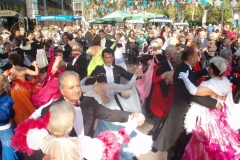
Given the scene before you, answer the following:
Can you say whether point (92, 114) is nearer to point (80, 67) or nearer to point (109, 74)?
point (109, 74)

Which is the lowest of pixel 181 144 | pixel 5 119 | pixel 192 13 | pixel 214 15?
pixel 181 144

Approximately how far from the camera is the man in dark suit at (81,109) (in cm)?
288

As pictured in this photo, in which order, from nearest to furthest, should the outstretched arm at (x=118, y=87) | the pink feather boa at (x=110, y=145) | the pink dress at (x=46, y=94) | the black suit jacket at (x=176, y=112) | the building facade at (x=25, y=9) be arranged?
1. the pink feather boa at (x=110, y=145)
2. the black suit jacket at (x=176, y=112)
3. the outstretched arm at (x=118, y=87)
4. the pink dress at (x=46, y=94)
5. the building facade at (x=25, y=9)

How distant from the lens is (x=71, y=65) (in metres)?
6.50

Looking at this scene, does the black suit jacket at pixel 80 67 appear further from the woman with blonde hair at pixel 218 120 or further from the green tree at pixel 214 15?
the green tree at pixel 214 15

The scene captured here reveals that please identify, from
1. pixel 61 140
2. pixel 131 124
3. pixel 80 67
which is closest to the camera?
pixel 61 140

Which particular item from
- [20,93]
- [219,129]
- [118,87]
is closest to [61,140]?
[219,129]

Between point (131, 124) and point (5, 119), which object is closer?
point (131, 124)

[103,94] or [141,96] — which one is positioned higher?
[103,94]

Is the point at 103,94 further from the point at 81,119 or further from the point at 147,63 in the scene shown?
the point at 147,63

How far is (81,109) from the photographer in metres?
3.03

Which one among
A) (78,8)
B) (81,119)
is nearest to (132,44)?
(81,119)

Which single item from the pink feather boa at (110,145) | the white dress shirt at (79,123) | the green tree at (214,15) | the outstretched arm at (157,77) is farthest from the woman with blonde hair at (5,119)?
the green tree at (214,15)

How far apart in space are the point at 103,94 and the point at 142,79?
7.07 ft
